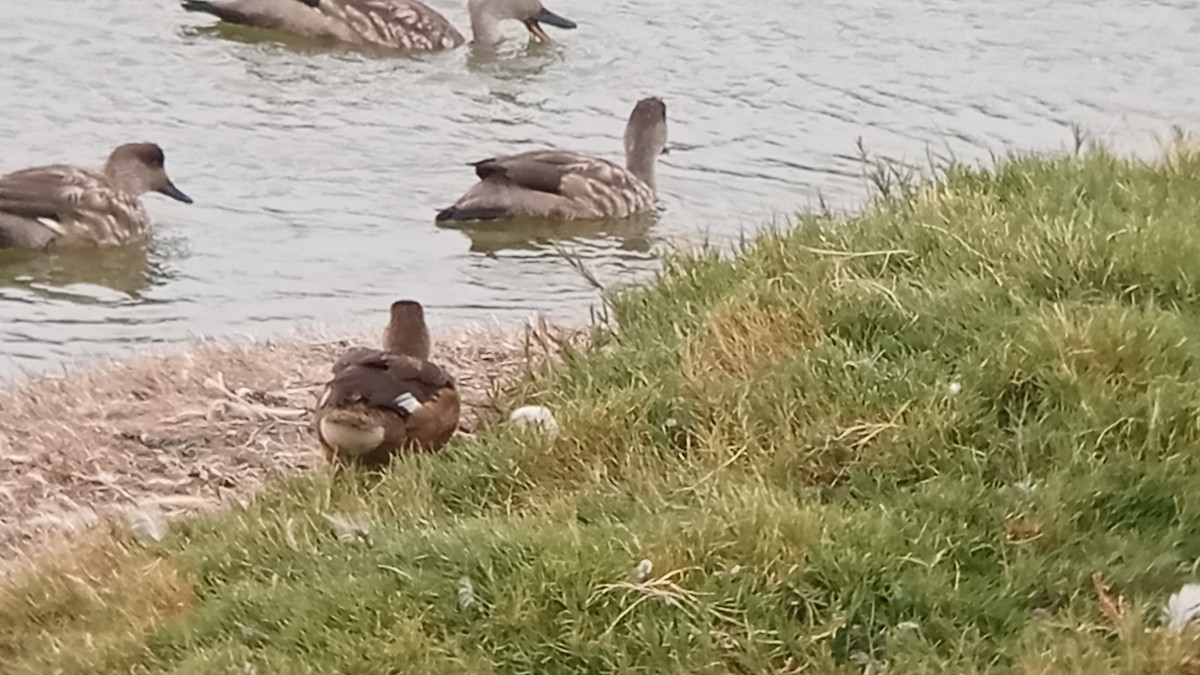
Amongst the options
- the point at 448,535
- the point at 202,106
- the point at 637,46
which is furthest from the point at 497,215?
the point at 448,535

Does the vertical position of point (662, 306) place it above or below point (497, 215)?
above

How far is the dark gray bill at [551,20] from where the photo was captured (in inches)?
599

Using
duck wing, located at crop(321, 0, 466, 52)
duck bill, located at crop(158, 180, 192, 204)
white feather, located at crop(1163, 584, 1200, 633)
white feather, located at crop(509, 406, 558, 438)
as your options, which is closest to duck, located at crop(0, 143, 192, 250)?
duck bill, located at crop(158, 180, 192, 204)

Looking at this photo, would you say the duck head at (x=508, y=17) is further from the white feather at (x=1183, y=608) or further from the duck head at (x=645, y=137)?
the white feather at (x=1183, y=608)

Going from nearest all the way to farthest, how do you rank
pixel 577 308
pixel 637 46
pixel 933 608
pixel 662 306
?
1. pixel 933 608
2. pixel 662 306
3. pixel 577 308
4. pixel 637 46

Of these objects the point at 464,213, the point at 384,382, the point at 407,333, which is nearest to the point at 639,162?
the point at 464,213

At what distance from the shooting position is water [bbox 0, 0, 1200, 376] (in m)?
9.74

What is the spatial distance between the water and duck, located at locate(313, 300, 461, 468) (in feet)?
10.8

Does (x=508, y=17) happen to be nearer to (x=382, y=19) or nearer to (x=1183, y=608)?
(x=382, y=19)

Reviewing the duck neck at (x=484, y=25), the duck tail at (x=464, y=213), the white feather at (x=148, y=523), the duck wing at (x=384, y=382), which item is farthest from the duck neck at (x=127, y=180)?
the white feather at (x=148, y=523)

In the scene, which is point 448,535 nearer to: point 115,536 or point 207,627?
point 207,627

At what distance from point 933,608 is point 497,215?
7288 millimetres

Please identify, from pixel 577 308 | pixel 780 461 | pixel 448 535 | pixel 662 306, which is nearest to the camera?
pixel 448 535

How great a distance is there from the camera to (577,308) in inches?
357
